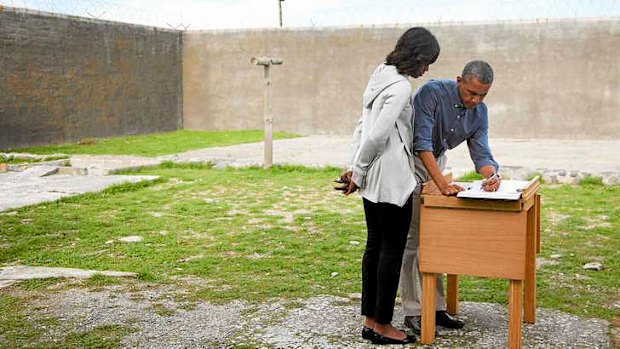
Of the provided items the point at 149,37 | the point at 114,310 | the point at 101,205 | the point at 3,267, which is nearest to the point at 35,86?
the point at 149,37

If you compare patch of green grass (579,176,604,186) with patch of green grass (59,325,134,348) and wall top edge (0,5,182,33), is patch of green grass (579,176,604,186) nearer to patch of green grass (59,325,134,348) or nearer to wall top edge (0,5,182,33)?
patch of green grass (59,325,134,348)

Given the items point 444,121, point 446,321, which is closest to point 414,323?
point 446,321

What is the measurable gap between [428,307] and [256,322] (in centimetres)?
96

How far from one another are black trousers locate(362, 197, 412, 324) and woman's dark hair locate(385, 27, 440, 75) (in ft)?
2.17

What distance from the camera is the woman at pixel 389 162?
12.2 ft

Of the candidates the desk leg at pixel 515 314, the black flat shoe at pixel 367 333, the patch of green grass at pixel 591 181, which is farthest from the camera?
the patch of green grass at pixel 591 181

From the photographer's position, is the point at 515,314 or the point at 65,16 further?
the point at 65,16

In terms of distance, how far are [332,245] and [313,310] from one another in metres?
1.86

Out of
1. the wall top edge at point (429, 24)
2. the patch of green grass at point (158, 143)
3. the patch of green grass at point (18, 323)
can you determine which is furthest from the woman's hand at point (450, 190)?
the wall top edge at point (429, 24)

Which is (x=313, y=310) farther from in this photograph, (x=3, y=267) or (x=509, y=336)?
(x=3, y=267)

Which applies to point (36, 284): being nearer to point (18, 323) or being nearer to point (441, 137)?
point (18, 323)

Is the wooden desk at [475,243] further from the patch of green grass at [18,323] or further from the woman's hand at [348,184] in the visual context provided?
the patch of green grass at [18,323]

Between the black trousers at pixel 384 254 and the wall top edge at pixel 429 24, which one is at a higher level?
the wall top edge at pixel 429 24

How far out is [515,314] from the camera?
365 cm
